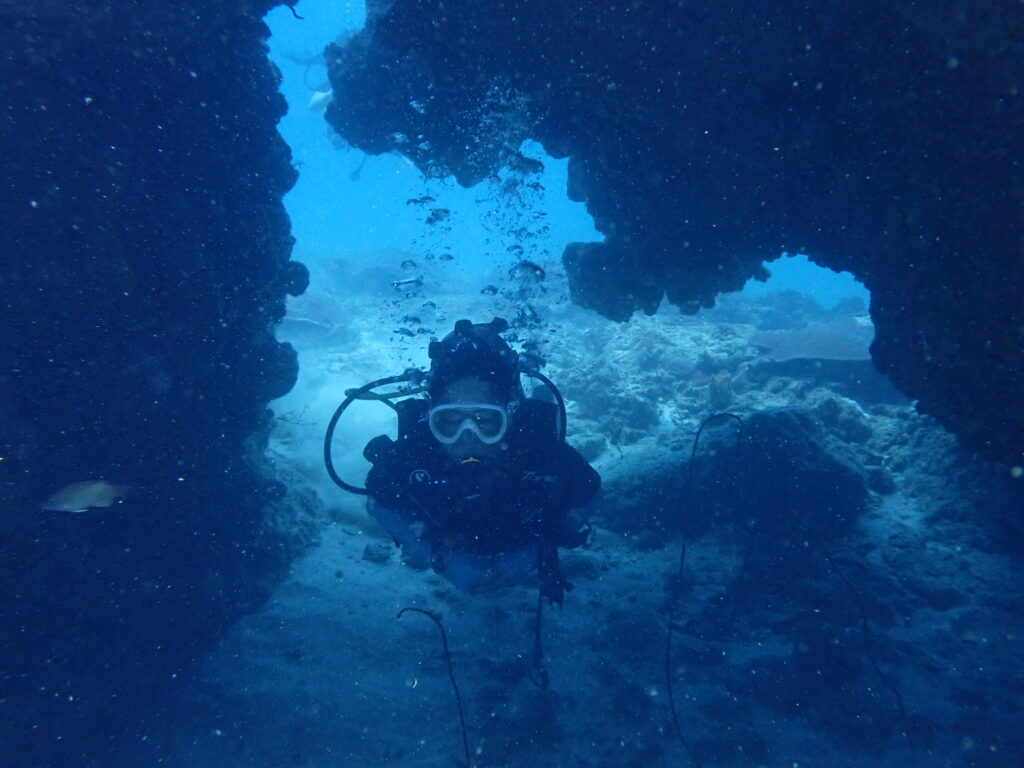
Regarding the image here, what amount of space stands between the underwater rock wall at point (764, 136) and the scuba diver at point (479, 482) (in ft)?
12.1

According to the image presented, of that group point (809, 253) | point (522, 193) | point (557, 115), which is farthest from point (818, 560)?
point (522, 193)

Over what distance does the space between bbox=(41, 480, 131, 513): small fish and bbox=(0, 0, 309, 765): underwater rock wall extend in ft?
0.29

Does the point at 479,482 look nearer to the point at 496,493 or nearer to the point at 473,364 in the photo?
the point at 496,493

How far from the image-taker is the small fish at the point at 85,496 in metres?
4.30

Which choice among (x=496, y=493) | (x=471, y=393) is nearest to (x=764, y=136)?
(x=471, y=393)

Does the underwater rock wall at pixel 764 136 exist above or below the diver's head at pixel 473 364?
above

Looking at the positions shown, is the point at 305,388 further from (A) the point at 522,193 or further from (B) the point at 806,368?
(B) the point at 806,368

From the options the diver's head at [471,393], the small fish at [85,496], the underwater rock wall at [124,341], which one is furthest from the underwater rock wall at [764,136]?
the small fish at [85,496]

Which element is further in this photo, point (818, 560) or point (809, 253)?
point (809, 253)

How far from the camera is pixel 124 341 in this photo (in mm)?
4781

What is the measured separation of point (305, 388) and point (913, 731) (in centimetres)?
1592

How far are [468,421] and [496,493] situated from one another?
2.58 feet

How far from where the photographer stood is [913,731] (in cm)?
416

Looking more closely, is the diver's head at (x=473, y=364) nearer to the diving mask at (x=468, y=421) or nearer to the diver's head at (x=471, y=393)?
the diver's head at (x=471, y=393)
